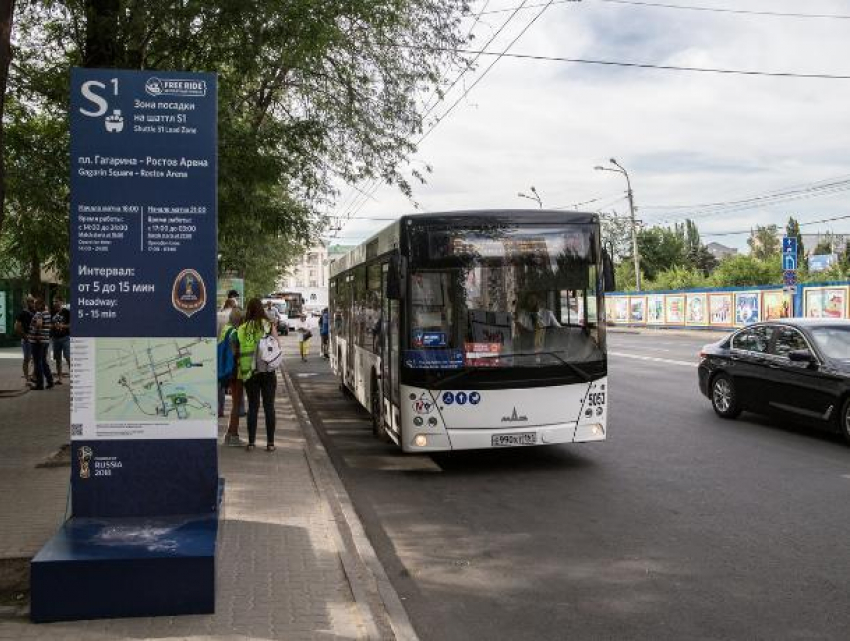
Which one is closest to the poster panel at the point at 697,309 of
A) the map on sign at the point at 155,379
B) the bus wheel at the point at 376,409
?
the bus wheel at the point at 376,409

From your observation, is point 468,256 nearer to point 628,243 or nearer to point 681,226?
point 628,243

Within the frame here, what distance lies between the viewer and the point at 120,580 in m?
4.52

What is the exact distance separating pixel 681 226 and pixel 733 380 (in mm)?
117256

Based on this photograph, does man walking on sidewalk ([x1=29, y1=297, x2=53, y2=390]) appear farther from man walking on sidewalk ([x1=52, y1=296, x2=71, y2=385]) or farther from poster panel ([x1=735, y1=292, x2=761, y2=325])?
poster panel ([x1=735, y1=292, x2=761, y2=325])

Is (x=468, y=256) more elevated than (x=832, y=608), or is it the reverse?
(x=468, y=256)

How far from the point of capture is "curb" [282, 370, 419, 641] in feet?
15.6

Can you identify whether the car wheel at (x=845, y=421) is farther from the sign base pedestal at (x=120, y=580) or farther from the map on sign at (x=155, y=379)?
the sign base pedestal at (x=120, y=580)

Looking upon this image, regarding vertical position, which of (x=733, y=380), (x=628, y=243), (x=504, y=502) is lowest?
(x=504, y=502)

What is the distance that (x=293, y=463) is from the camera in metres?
9.43

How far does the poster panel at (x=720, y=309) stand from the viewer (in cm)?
4450

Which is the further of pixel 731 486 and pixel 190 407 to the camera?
pixel 731 486

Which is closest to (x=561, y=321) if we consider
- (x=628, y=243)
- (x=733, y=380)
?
(x=733, y=380)

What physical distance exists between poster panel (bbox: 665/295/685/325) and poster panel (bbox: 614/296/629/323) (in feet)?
20.9

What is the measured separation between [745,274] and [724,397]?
165 feet
